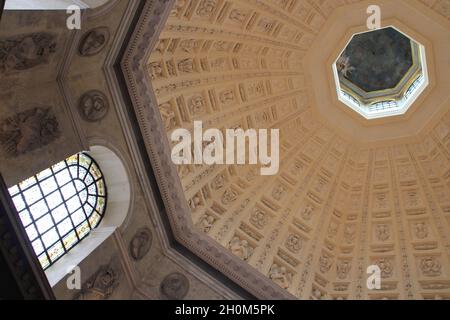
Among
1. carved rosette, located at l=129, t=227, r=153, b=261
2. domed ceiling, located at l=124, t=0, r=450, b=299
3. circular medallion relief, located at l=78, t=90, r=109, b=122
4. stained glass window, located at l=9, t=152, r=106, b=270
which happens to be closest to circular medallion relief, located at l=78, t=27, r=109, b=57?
circular medallion relief, located at l=78, t=90, r=109, b=122

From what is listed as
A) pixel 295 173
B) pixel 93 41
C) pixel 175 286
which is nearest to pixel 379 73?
pixel 295 173

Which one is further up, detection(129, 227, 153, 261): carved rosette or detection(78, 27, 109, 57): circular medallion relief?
detection(78, 27, 109, 57): circular medallion relief

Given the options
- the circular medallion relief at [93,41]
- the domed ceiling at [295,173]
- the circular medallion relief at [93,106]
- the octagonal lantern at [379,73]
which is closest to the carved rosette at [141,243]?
the domed ceiling at [295,173]

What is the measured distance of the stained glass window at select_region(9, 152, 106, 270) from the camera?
10.5 meters

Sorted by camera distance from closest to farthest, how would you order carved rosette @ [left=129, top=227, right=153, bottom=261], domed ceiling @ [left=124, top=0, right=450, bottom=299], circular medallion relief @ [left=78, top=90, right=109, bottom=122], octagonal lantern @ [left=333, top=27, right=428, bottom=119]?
circular medallion relief @ [left=78, top=90, right=109, bottom=122] < carved rosette @ [left=129, top=227, right=153, bottom=261] < domed ceiling @ [left=124, top=0, right=450, bottom=299] < octagonal lantern @ [left=333, top=27, right=428, bottom=119]

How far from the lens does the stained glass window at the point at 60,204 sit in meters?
10.5

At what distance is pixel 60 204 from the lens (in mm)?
11484

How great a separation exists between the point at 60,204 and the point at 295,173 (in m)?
9.94

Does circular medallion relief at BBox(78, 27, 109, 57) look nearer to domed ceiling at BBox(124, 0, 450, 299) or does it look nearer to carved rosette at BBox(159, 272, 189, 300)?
domed ceiling at BBox(124, 0, 450, 299)

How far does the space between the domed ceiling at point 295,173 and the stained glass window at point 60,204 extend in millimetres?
2247

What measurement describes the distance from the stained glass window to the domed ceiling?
88.5 inches

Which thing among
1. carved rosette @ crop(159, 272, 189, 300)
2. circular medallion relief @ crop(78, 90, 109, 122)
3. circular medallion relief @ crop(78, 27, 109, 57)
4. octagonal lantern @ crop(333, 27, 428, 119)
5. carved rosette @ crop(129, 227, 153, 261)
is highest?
octagonal lantern @ crop(333, 27, 428, 119)

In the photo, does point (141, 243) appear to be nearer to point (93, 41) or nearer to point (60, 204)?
point (60, 204)

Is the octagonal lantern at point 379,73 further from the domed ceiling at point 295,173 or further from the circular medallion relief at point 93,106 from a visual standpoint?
the circular medallion relief at point 93,106
